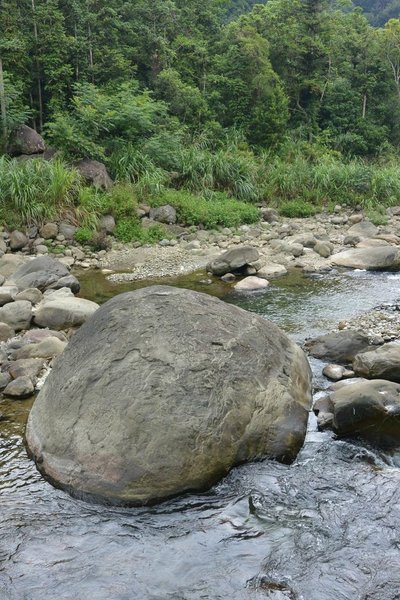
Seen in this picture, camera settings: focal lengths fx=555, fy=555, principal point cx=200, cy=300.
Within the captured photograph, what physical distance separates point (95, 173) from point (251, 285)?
21.5ft

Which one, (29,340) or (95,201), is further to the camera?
(95,201)

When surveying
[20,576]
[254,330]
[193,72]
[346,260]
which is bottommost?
[346,260]

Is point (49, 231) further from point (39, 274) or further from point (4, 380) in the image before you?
point (4, 380)

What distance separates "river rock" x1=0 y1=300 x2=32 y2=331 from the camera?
8727 millimetres

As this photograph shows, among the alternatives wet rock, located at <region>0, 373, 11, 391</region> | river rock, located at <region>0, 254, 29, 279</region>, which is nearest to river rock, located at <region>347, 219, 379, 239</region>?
river rock, located at <region>0, 254, 29, 279</region>

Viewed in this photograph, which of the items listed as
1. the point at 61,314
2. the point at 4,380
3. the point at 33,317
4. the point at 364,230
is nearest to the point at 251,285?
the point at 61,314

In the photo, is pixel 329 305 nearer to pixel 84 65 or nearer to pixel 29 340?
pixel 29 340

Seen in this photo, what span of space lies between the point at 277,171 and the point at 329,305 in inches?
407

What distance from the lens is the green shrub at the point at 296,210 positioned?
712 inches

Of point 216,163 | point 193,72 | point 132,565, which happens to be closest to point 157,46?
point 193,72

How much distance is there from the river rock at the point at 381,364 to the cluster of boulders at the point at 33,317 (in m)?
3.99

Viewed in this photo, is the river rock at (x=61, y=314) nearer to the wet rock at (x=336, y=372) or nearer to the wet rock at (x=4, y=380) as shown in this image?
the wet rock at (x=4, y=380)

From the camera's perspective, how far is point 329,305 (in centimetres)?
1034

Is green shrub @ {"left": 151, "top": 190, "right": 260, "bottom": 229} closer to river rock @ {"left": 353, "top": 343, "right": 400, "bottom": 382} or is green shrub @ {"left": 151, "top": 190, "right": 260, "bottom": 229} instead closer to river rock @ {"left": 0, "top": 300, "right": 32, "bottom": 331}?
river rock @ {"left": 0, "top": 300, "right": 32, "bottom": 331}
